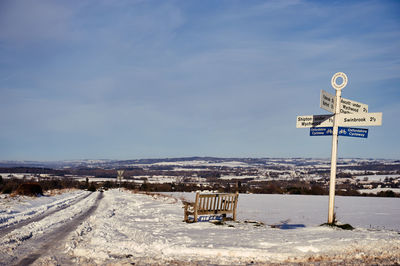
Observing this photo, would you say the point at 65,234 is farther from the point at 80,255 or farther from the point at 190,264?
the point at 190,264

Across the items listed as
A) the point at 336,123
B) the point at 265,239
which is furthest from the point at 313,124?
the point at 265,239

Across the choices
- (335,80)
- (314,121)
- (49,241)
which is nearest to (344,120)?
(314,121)

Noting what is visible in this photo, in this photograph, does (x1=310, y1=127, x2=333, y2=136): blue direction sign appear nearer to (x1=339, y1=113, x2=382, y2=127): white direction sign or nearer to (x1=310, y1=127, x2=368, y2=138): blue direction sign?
(x1=310, y1=127, x2=368, y2=138): blue direction sign

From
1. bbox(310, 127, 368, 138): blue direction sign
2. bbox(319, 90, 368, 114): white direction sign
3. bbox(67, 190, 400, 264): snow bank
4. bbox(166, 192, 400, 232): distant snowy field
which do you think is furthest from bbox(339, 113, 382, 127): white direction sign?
bbox(166, 192, 400, 232): distant snowy field

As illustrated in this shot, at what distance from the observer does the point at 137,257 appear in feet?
27.1

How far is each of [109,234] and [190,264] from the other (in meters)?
4.34

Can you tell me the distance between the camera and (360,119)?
512 inches

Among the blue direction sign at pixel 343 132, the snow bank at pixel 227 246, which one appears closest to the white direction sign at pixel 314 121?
the blue direction sign at pixel 343 132

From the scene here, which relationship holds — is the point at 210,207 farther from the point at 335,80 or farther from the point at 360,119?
the point at 335,80

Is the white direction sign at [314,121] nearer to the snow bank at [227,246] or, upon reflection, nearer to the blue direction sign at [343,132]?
the blue direction sign at [343,132]

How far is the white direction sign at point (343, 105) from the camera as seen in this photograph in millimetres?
12727

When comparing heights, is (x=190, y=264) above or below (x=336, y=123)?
below

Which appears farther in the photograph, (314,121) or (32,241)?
(314,121)

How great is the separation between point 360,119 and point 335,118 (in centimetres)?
84
